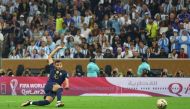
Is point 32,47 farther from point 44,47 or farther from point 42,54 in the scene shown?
point 44,47

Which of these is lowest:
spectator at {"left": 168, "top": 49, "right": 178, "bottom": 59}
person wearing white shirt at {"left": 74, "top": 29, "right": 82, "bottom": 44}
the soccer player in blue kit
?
the soccer player in blue kit

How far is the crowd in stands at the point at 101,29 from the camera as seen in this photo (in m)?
31.1

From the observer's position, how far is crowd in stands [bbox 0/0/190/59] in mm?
31094

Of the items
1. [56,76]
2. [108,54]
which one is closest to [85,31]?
[108,54]

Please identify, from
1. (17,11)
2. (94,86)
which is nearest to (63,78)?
(94,86)

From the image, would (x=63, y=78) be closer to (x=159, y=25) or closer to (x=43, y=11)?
(x=159, y=25)

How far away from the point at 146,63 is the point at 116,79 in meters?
2.31

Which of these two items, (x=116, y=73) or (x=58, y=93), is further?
(x=116, y=73)

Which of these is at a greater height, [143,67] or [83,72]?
[143,67]

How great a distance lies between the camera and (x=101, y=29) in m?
32.5

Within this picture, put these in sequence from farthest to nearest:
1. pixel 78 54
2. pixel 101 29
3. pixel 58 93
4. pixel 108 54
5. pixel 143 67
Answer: pixel 101 29 < pixel 78 54 < pixel 108 54 < pixel 143 67 < pixel 58 93

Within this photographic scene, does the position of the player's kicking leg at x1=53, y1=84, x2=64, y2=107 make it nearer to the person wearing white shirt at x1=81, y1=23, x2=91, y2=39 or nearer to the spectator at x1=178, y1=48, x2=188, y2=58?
the spectator at x1=178, y1=48, x2=188, y2=58

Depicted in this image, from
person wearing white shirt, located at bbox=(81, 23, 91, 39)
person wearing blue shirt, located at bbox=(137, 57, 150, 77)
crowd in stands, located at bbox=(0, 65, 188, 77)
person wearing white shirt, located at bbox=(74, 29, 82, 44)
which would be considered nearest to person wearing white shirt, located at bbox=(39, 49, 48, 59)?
crowd in stands, located at bbox=(0, 65, 188, 77)

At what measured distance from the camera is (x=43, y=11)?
35.3m
